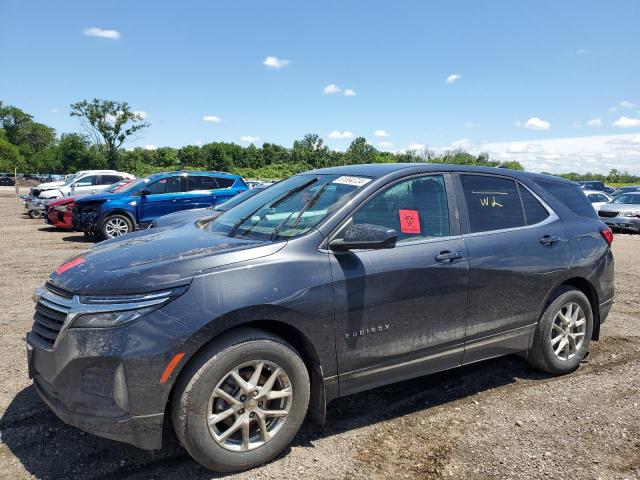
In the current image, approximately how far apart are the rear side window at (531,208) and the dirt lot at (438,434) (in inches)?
54.8

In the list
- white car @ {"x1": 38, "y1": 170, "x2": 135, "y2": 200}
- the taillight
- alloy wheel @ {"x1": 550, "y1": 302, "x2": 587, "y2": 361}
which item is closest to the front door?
alloy wheel @ {"x1": 550, "y1": 302, "x2": 587, "y2": 361}

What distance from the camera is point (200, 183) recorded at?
44.4 feet

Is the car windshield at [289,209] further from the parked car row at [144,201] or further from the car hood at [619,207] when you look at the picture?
the car hood at [619,207]

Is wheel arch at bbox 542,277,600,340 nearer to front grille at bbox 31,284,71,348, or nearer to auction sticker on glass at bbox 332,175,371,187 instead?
auction sticker on glass at bbox 332,175,371,187

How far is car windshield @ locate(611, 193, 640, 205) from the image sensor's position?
1914 centimetres

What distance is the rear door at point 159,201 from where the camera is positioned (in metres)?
13.0

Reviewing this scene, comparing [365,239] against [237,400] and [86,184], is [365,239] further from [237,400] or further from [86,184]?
[86,184]

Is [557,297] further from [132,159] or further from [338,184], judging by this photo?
[132,159]

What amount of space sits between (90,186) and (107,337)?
2011cm

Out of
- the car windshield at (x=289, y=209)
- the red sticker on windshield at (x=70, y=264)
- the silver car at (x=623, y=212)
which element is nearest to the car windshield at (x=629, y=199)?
the silver car at (x=623, y=212)

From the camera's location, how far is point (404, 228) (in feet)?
11.7

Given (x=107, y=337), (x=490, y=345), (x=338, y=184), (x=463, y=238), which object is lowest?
(x=490, y=345)

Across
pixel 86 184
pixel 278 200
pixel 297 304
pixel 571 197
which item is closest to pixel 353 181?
pixel 278 200

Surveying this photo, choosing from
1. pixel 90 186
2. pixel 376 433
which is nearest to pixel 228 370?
pixel 376 433
